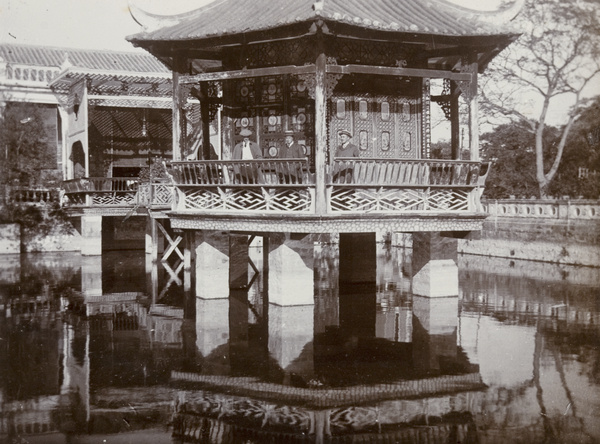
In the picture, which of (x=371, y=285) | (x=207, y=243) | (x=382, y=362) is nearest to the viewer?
(x=382, y=362)

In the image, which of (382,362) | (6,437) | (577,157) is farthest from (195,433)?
(577,157)

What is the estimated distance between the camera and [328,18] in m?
12.7

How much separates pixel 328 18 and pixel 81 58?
24.6 metres

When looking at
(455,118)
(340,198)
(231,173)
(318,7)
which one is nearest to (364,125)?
(455,118)

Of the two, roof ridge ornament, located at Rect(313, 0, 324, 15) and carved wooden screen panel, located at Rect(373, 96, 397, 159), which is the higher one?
roof ridge ornament, located at Rect(313, 0, 324, 15)

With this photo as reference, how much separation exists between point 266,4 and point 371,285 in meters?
7.07

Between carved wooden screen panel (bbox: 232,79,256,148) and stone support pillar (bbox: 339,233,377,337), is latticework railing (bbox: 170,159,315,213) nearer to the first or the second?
carved wooden screen panel (bbox: 232,79,256,148)

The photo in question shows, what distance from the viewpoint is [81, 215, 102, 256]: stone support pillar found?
2669 centimetres

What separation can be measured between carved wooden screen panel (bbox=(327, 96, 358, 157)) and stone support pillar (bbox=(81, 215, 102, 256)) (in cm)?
1360

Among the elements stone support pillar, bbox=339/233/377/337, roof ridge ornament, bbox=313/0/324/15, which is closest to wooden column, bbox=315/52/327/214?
roof ridge ornament, bbox=313/0/324/15

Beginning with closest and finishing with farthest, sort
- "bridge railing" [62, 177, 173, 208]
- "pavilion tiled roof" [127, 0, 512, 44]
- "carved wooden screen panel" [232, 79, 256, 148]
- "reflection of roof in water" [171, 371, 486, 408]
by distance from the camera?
"reflection of roof in water" [171, 371, 486, 408]
"pavilion tiled roof" [127, 0, 512, 44]
"carved wooden screen panel" [232, 79, 256, 148]
"bridge railing" [62, 177, 173, 208]

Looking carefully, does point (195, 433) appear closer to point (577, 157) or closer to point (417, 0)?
point (417, 0)

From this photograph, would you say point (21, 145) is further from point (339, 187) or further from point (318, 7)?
point (318, 7)

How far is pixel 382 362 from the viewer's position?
10.2 metres
